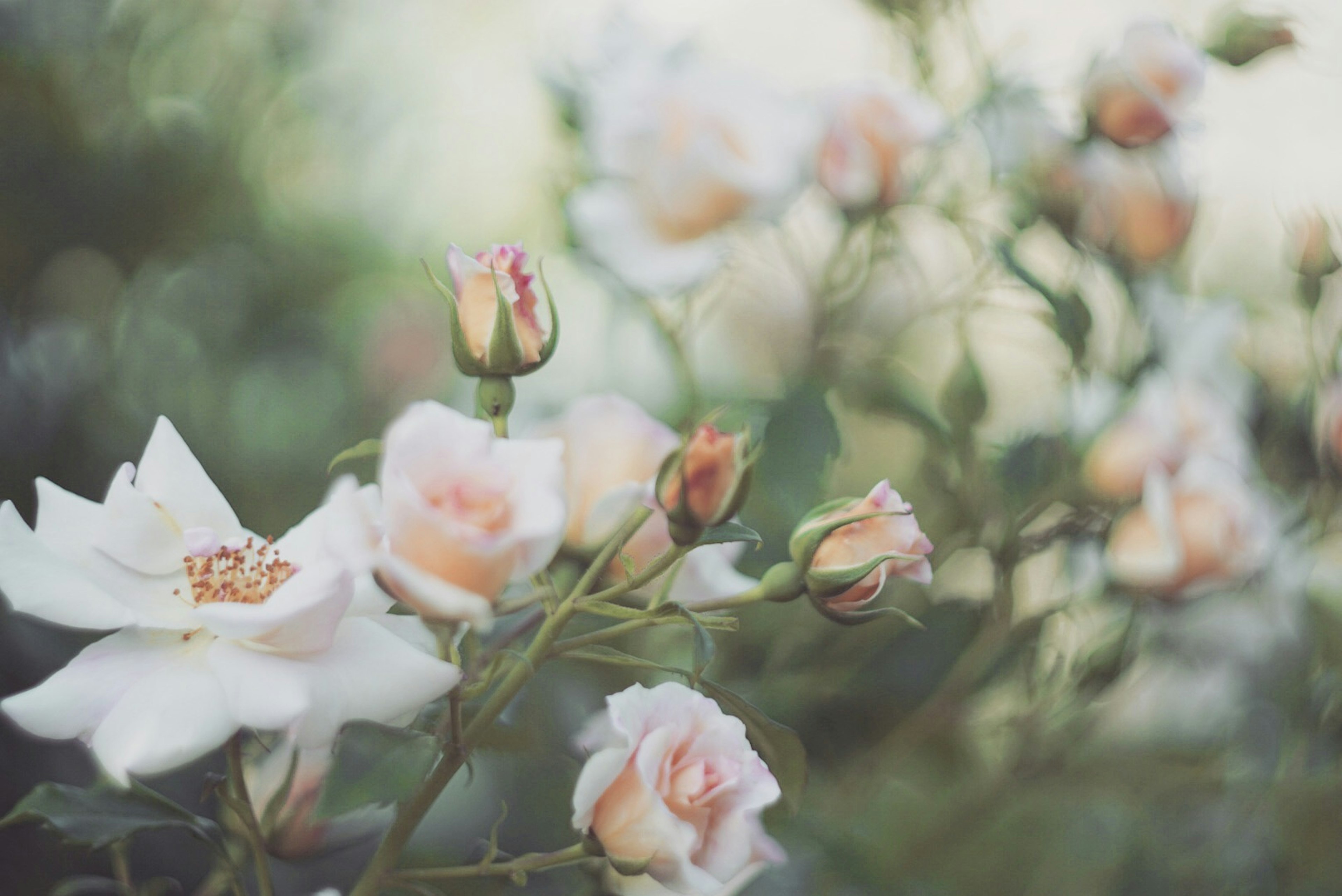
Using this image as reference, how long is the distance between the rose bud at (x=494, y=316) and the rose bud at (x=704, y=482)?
50mm

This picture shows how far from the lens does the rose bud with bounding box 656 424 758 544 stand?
0.20 m

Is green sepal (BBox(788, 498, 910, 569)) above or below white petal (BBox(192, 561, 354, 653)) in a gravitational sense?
below

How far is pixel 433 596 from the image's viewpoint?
17 centimetres

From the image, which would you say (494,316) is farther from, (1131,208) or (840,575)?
(1131,208)

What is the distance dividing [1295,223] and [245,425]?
0.61m

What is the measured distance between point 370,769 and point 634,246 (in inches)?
9.5

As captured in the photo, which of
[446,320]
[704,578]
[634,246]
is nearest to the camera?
[704,578]

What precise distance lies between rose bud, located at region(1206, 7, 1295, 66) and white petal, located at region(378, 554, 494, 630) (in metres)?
0.43

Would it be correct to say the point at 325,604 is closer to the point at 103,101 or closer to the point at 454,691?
the point at 454,691

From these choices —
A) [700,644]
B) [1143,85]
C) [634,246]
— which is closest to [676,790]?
[700,644]

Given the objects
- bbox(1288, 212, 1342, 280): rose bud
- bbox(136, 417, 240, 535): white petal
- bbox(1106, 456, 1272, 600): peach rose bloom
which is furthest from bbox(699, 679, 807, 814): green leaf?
bbox(1288, 212, 1342, 280): rose bud

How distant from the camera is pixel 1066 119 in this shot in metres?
0.52

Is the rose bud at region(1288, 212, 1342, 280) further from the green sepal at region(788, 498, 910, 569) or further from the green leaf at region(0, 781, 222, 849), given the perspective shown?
the green leaf at region(0, 781, 222, 849)

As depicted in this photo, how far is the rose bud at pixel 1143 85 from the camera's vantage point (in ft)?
1.40
